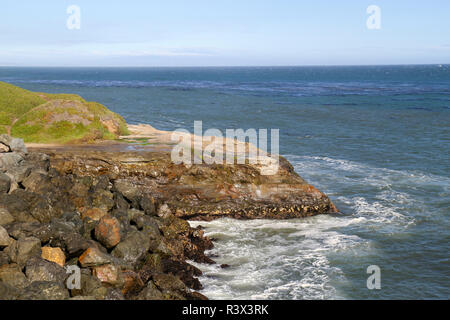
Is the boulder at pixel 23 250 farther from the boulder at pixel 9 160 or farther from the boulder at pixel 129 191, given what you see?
the boulder at pixel 9 160

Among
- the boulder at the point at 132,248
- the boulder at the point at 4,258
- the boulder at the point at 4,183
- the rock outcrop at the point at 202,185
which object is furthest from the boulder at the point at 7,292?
the rock outcrop at the point at 202,185

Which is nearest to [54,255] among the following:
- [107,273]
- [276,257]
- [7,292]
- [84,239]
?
[84,239]

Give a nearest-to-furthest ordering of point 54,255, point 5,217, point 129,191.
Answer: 1. point 54,255
2. point 5,217
3. point 129,191

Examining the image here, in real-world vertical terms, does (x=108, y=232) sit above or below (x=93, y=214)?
below

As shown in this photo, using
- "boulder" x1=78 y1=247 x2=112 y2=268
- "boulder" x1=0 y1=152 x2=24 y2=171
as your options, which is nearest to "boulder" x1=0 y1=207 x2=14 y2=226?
"boulder" x1=78 y1=247 x2=112 y2=268

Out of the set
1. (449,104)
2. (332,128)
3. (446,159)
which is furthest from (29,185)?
(449,104)

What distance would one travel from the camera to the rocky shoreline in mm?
15609

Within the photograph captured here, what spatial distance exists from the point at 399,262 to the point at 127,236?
12787 millimetres

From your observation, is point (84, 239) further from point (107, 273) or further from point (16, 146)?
point (16, 146)

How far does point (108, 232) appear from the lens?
18438mm

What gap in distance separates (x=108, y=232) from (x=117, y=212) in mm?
2995

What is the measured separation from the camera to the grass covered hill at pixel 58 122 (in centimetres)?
3225

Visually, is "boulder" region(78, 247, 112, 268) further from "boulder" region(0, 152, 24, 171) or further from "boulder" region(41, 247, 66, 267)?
"boulder" region(0, 152, 24, 171)

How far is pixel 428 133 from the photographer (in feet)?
180
